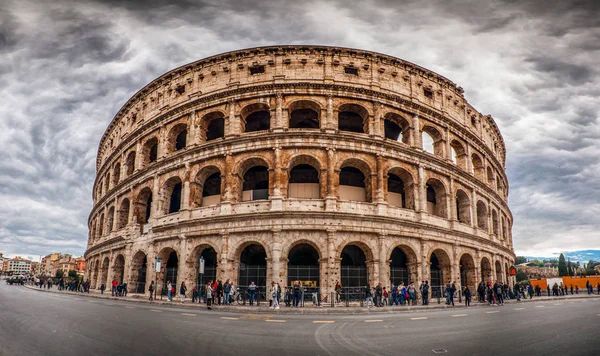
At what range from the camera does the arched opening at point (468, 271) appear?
84.9 feet

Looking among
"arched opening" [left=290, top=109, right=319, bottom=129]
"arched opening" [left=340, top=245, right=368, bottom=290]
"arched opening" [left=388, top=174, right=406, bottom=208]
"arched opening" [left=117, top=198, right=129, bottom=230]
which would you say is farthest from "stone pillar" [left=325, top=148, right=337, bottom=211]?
"arched opening" [left=117, top=198, right=129, bottom=230]

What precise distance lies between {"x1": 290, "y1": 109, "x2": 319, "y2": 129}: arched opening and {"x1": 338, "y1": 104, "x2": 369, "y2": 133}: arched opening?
184cm

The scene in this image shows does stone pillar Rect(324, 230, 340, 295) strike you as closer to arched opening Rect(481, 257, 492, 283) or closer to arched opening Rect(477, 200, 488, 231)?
arched opening Rect(481, 257, 492, 283)

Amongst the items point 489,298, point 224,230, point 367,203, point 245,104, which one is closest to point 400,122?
point 367,203

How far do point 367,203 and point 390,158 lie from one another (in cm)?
369

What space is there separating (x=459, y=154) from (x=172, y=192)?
2276cm

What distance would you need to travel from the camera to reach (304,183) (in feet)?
75.7

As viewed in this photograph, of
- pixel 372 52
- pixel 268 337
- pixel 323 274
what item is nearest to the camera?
pixel 268 337

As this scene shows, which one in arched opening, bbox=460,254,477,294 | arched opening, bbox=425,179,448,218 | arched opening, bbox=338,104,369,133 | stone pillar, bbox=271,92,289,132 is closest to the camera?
stone pillar, bbox=271,92,289,132

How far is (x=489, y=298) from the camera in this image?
21.4 metres

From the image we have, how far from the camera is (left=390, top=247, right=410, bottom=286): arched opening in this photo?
2317 cm

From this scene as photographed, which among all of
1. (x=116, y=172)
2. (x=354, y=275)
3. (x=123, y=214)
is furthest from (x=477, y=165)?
(x=116, y=172)

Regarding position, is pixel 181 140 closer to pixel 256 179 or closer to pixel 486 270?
pixel 256 179

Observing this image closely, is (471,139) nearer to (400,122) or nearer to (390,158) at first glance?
(400,122)
